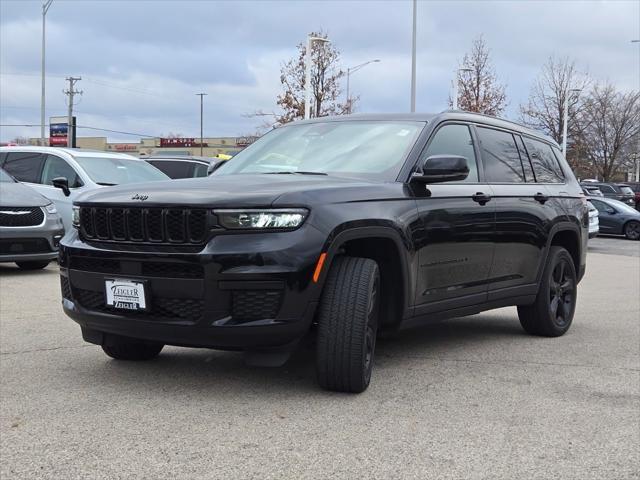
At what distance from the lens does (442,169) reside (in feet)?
16.1

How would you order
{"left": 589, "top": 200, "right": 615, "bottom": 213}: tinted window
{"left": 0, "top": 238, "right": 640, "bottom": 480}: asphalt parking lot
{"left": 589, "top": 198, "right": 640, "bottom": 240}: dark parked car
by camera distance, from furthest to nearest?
{"left": 589, "top": 200, "right": 615, "bottom": 213}: tinted window → {"left": 589, "top": 198, "right": 640, "bottom": 240}: dark parked car → {"left": 0, "top": 238, "right": 640, "bottom": 480}: asphalt parking lot

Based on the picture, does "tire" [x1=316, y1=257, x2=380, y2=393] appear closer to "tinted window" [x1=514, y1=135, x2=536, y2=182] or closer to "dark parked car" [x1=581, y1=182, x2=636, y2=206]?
"tinted window" [x1=514, y1=135, x2=536, y2=182]

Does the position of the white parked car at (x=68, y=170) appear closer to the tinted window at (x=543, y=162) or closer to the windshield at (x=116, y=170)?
the windshield at (x=116, y=170)

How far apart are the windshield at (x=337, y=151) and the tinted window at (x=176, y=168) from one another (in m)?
10.9

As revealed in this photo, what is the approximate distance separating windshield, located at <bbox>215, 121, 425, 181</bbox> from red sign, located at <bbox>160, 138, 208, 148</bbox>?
9995cm

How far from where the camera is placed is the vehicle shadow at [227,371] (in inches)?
183

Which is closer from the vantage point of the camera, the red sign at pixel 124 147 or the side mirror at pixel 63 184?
the side mirror at pixel 63 184

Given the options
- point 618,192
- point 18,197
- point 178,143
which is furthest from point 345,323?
point 178,143

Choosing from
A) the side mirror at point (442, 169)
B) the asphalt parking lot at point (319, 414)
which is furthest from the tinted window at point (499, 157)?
the asphalt parking lot at point (319, 414)

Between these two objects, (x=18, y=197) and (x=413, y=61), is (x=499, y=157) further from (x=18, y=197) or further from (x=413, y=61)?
(x=413, y=61)

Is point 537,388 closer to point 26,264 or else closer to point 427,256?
point 427,256

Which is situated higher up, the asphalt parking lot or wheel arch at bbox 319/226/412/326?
wheel arch at bbox 319/226/412/326

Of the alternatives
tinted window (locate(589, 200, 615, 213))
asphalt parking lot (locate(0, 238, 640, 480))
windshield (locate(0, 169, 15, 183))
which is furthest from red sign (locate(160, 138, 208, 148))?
asphalt parking lot (locate(0, 238, 640, 480))

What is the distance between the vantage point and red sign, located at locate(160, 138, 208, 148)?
342ft
